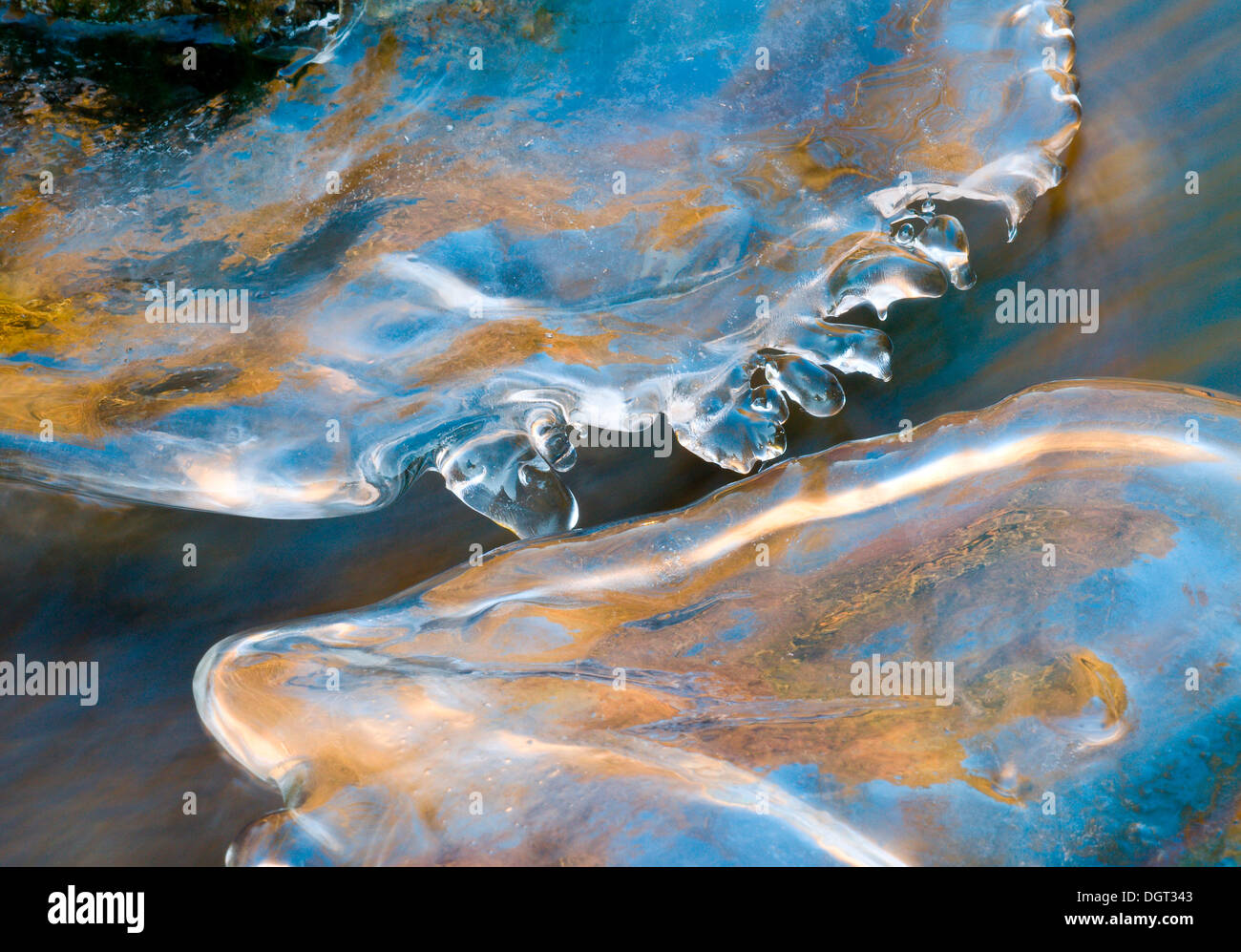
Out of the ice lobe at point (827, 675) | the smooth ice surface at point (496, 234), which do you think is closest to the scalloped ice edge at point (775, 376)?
the smooth ice surface at point (496, 234)

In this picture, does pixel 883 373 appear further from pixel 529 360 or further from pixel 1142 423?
→ pixel 529 360

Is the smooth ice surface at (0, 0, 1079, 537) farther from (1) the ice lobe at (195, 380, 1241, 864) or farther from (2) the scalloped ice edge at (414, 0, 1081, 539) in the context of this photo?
(1) the ice lobe at (195, 380, 1241, 864)

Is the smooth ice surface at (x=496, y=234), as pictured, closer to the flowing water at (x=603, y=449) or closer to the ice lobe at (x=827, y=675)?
the flowing water at (x=603, y=449)

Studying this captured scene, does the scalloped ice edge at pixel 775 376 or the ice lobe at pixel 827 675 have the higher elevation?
the scalloped ice edge at pixel 775 376

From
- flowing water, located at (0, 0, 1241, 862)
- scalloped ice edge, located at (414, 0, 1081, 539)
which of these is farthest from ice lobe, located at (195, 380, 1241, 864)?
scalloped ice edge, located at (414, 0, 1081, 539)

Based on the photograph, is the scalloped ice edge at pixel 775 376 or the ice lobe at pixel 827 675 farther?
the scalloped ice edge at pixel 775 376

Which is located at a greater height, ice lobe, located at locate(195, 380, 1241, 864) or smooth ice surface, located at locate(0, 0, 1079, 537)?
smooth ice surface, located at locate(0, 0, 1079, 537)

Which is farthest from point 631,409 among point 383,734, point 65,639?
point 65,639
